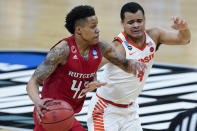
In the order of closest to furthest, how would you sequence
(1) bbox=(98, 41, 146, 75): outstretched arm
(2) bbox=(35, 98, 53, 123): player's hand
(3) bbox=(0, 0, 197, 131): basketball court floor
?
(2) bbox=(35, 98, 53, 123): player's hand, (1) bbox=(98, 41, 146, 75): outstretched arm, (3) bbox=(0, 0, 197, 131): basketball court floor

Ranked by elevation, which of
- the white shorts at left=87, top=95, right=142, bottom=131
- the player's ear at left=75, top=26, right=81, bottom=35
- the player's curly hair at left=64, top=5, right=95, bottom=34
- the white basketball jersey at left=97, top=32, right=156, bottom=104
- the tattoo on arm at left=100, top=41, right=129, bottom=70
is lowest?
the white shorts at left=87, top=95, right=142, bottom=131

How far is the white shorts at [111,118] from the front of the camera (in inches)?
204

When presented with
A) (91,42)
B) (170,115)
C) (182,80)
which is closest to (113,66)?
(91,42)

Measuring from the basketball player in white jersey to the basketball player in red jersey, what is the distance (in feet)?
1.50

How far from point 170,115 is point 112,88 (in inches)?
83.8

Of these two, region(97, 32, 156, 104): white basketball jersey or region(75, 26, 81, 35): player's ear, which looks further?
region(97, 32, 156, 104): white basketball jersey

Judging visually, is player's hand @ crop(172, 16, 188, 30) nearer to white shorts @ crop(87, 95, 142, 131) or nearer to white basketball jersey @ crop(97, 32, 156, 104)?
white basketball jersey @ crop(97, 32, 156, 104)

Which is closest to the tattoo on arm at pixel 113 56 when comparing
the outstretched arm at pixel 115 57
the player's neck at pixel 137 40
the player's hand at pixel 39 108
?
the outstretched arm at pixel 115 57

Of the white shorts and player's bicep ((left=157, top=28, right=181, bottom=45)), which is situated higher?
player's bicep ((left=157, top=28, right=181, bottom=45))

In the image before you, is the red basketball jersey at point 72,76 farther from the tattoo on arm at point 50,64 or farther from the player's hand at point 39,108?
the player's hand at point 39,108

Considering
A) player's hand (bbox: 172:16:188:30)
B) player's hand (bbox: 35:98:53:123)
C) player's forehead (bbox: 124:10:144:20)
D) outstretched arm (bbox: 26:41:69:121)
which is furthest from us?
player's forehead (bbox: 124:10:144:20)

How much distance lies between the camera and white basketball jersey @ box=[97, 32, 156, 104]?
5156 mm

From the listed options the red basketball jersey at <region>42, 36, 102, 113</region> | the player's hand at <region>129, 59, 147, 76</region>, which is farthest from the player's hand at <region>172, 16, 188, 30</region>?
the red basketball jersey at <region>42, 36, 102, 113</region>

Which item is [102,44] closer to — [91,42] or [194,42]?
[91,42]
